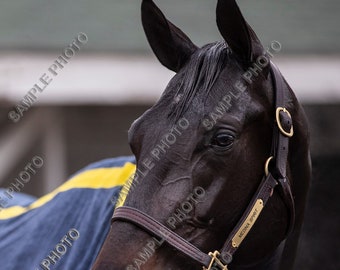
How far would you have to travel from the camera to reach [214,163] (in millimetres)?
1930

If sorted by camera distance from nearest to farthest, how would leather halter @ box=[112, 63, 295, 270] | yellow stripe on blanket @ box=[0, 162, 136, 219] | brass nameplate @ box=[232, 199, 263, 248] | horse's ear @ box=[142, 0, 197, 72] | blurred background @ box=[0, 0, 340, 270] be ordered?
leather halter @ box=[112, 63, 295, 270], brass nameplate @ box=[232, 199, 263, 248], horse's ear @ box=[142, 0, 197, 72], yellow stripe on blanket @ box=[0, 162, 136, 219], blurred background @ box=[0, 0, 340, 270]

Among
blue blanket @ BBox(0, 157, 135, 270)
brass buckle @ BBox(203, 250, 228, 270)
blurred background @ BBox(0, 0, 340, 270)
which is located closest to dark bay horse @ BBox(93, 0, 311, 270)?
brass buckle @ BBox(203, 250, 228, 270)

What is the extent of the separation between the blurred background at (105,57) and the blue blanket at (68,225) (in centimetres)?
234

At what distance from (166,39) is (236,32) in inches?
12.2

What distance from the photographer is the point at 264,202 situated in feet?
6.66

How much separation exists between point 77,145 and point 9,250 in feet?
17.7

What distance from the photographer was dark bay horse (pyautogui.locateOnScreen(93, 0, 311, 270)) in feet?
6.14

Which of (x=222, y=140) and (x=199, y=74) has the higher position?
(x=199, y=74)

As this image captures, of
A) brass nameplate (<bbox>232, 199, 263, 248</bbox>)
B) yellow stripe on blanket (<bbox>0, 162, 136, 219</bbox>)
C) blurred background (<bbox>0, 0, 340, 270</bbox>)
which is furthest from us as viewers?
blurred background (<bbox>0, 0, 340, 270</bbox>)

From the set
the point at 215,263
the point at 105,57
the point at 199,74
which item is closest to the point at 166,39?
the point at 199,74

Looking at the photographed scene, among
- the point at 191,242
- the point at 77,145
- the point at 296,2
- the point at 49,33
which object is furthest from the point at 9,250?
the point at 77,145

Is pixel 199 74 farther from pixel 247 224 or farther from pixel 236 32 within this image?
pixel 247 224

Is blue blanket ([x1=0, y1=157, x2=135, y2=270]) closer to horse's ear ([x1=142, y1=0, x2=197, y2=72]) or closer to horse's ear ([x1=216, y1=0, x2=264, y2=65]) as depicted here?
horse's ear ([x1=142, y1=0, x2=197, y2=72])

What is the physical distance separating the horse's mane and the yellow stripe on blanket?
2.47 ft
